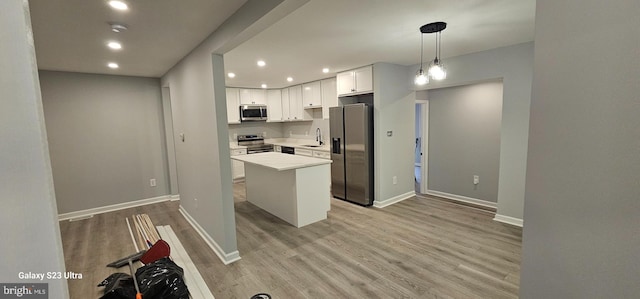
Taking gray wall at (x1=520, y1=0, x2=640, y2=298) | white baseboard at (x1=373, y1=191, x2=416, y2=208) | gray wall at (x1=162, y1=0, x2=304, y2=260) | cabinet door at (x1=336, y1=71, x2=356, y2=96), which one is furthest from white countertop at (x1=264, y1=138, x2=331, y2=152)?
gray wall at (x1=520, y1=0, x2=640, y2=298)

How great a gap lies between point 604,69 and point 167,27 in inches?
106

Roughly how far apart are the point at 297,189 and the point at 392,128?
77.0 inches

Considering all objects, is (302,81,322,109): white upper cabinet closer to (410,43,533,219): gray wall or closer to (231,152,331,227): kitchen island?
(231,152,331,227): kitchen island

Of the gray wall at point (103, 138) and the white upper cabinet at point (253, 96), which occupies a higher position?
the white upper cabinet at point (253, 96)

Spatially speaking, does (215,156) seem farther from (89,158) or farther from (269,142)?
(269,142)

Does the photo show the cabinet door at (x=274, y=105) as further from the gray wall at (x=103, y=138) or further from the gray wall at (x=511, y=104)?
the gray wall at (x=511, y=104)

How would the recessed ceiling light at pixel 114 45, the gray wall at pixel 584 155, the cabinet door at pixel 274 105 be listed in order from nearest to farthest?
the gray wall at pixel 584 155 < the recessed ceiling light at pixel 114 45 < the cabinet door at pixel 274 105

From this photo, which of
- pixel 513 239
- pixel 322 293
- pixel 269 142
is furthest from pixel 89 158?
pixel 513 239

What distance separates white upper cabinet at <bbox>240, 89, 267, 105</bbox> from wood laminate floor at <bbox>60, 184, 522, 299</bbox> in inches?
124

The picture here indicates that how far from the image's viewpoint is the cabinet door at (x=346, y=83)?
175 inches

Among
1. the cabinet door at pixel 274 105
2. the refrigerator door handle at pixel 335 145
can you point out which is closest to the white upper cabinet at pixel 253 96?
the cabinet door at pixel 274 105

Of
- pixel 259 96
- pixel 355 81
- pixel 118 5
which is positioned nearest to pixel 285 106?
pixel 259 96

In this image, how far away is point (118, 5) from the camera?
1.79 meters

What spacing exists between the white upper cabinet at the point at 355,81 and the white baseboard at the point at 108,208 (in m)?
3.86
